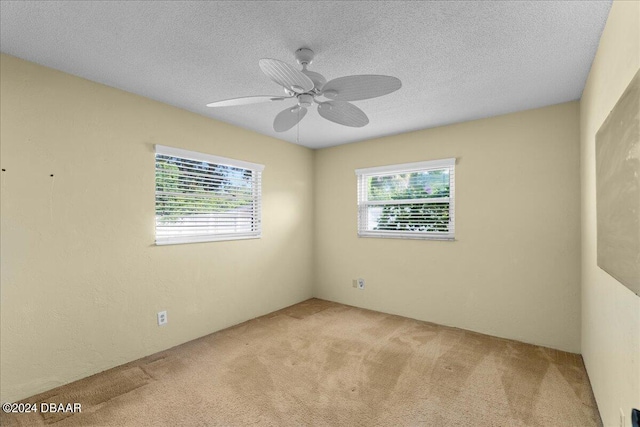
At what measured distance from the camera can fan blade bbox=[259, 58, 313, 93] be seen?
143 centimetres

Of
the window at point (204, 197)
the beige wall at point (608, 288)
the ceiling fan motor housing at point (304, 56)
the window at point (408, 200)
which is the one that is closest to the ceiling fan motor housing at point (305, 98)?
the ceiling fan motor housing at point (304, 56)

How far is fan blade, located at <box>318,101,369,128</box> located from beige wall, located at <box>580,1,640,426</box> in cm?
125

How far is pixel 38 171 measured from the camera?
2.13 metres

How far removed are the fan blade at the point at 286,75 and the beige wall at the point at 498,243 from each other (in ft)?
7.77

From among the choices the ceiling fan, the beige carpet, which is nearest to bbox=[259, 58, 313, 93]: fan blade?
the ceiling fan

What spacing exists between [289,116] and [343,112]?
0.39 meters

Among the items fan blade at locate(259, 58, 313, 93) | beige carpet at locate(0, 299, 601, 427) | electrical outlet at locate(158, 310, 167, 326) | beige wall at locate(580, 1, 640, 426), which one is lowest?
beige carpet at locate(0, 299, 601, 427)

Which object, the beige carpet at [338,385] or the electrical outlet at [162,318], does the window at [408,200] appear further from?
the electrical outlet at [162,318]

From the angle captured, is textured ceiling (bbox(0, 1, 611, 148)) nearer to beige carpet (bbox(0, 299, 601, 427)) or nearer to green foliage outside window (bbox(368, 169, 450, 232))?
green foliage outside window (bbox(368, 169, 450, 232))

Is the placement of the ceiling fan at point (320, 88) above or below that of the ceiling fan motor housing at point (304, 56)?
below

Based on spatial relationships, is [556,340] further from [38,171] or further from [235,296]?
[38,171]

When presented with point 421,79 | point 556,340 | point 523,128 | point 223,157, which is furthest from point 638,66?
point 223,157

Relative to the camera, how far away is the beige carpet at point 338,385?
1872 mm

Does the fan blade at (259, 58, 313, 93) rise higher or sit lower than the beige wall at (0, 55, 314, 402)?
higher
